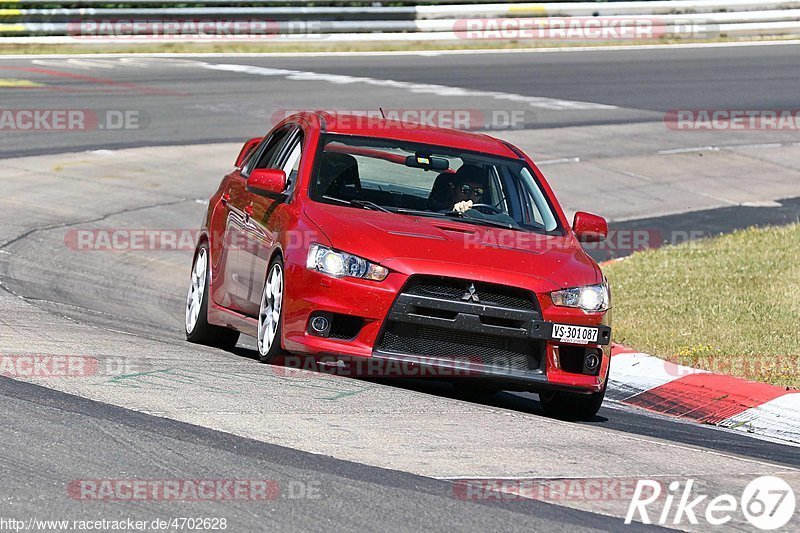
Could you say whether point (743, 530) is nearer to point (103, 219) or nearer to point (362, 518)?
point (362, 518)

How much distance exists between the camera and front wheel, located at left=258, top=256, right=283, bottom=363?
8.40m

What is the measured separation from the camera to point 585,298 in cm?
835

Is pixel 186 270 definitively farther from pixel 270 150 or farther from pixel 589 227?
pixel 589 227

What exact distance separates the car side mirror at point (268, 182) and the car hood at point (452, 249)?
0.28 metres

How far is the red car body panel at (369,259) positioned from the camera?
8016 millimetres

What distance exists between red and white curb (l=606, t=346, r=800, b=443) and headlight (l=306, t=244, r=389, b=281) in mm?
2572

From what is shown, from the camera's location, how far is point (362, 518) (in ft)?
17.7

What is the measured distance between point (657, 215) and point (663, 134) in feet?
19.9

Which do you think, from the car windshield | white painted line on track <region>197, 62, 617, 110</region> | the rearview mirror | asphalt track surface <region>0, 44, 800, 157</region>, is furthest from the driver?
white painted line on track <region>197, 62, 617, 110</region>

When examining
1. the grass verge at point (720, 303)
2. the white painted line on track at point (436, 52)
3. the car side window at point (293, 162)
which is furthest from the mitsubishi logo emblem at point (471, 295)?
the white painted line on track at point (436, 52)

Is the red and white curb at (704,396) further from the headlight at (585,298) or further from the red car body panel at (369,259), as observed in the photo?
the headlight at (585,298)

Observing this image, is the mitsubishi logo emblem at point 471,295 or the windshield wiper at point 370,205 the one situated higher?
the windshield wiper at point 370,205

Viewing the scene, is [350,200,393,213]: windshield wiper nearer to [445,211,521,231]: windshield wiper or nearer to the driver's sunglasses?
[445,211,521,231]: windshield wiper

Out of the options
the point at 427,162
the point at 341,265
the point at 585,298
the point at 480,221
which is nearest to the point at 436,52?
the point at 427,162
